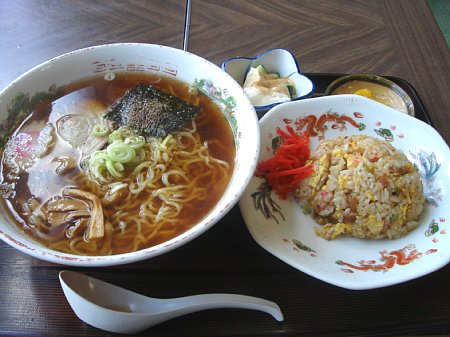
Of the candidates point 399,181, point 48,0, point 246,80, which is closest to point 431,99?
point 399,181

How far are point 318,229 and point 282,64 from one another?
0.87 m

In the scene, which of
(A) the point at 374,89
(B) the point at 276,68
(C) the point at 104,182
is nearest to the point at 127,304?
(C) the point at 104,182

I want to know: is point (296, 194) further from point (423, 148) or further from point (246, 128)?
point (423, 148)

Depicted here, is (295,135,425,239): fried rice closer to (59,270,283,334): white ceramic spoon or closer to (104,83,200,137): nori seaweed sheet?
(59,270,283,334): white ceramic spoon

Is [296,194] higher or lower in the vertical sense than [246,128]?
lower

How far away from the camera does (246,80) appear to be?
186cm

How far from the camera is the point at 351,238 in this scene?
141cm

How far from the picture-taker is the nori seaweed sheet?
5.04 feet

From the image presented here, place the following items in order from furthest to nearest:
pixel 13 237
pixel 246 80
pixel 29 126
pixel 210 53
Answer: pixel 210 53, pixel 246 80, pixel 29 126, pixel 13 237

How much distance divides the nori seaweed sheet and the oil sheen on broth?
31 mm

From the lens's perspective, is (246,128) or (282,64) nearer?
(246,128)

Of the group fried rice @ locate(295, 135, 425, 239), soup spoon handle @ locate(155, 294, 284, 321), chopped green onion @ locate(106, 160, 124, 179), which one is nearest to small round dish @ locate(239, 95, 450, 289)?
fried rice @ locate(295, 135, 425, 239)

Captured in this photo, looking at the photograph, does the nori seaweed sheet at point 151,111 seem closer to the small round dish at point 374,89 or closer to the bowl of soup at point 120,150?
the bowl of soup at point 120,150

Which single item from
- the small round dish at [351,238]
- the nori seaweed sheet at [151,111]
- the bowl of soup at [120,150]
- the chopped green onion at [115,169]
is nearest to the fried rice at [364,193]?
the small round dish at [351,238]
